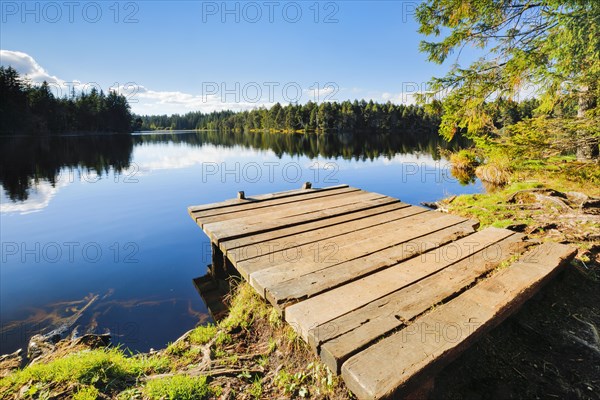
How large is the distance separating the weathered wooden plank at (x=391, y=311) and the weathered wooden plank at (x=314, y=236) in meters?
1.53

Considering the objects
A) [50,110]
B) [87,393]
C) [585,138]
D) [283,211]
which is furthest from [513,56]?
[50,110]

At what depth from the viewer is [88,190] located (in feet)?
56.9

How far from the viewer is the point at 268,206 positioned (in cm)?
642

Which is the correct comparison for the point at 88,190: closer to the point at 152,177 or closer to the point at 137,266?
the point at 152,177

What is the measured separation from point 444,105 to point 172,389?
903cm

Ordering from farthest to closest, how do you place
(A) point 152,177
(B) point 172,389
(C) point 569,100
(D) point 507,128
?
(A) point 152,177 → (C) point 569,100 → (D) point 507,128 → (B) point 172,389

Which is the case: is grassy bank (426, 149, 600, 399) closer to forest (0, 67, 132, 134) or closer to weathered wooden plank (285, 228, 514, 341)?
weathered wooden plank (285, 228, 514, 341)

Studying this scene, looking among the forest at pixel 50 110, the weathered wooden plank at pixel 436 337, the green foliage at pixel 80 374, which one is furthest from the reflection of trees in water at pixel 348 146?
the green foliage at pixel 80 374

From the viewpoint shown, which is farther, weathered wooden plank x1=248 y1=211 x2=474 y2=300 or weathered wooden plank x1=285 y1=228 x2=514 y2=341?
weathered wooden plank x1=248 y1=211 x2=474 y2=300

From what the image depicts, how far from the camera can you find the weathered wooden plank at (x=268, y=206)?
571cm

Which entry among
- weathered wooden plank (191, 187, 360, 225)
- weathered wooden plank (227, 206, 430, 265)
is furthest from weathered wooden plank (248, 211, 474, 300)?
weathered wooden plank (191, 187, 360, 225)

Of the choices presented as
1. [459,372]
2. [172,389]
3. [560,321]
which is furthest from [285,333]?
[560,321]

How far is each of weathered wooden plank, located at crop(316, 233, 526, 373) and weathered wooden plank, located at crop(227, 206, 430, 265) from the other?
1.53 meters

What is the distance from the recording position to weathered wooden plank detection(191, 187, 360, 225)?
18.7ft
